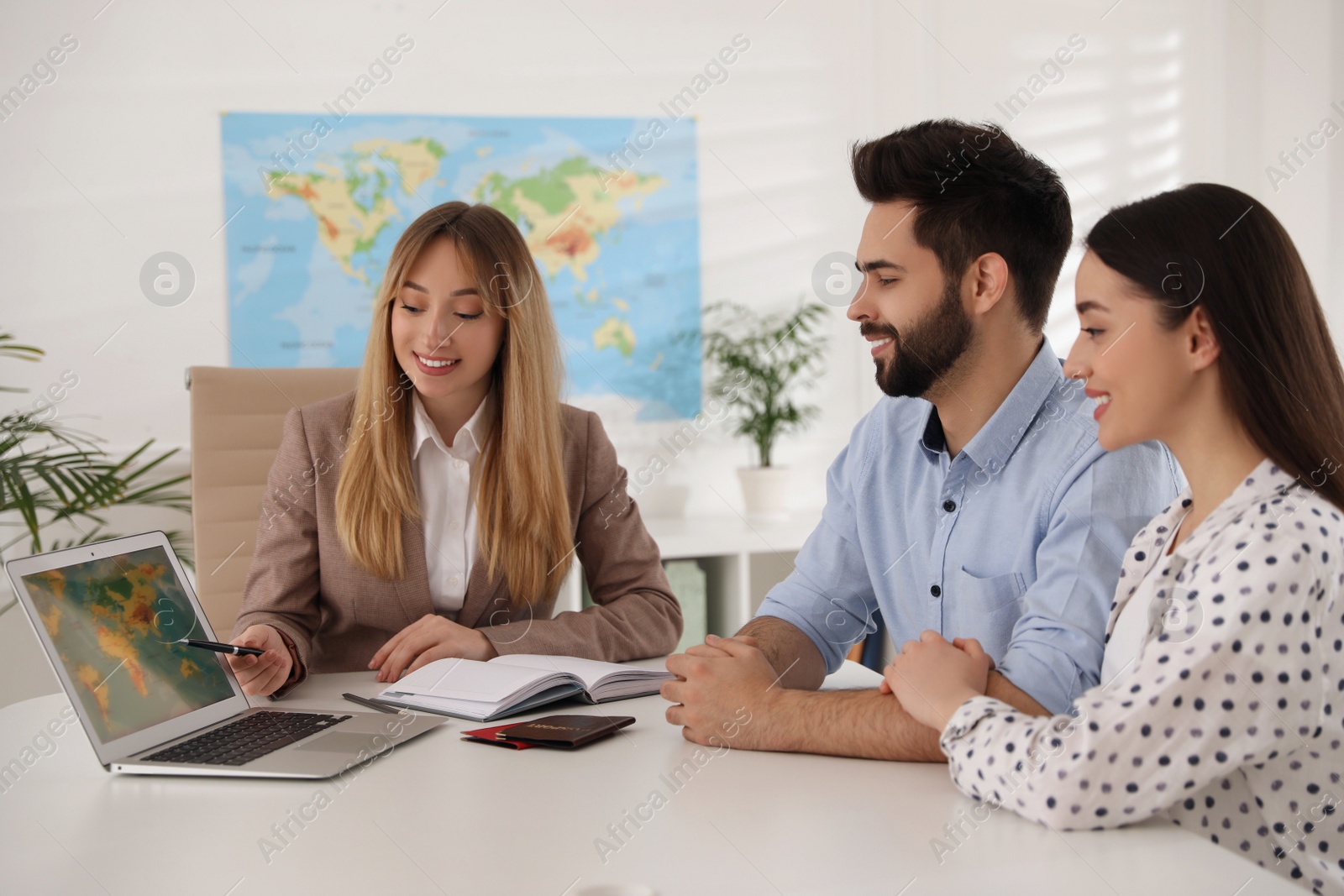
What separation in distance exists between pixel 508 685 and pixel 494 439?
63 centimetres

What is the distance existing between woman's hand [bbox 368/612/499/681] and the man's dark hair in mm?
904

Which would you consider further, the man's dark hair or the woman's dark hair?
the man's dark hair

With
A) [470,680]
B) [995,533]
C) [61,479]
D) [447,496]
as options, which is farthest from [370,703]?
[61,479]

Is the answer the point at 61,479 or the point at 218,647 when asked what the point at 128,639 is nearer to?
the point at 218,647

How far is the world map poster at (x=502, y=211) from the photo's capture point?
3398 mm

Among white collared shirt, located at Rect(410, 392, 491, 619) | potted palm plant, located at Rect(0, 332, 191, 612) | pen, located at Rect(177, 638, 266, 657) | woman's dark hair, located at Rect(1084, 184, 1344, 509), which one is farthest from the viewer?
potted palm plant, located at Rect(0, 332, 191, 612)

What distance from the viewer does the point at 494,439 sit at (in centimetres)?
191

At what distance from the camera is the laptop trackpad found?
1188 millimetres

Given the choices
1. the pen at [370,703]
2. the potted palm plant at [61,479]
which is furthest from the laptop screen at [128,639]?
the potted palm plant at [61,479]

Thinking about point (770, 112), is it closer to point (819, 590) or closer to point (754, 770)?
point (819, 590)

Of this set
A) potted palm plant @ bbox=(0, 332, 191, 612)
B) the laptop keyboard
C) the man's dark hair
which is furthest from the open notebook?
potted palm plant @ bbox=(0, 332, 191, 612)

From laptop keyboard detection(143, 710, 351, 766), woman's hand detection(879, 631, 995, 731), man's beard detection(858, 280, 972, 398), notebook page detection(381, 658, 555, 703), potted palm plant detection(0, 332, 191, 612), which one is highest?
man's beard detection(858, 280, 972, 398)

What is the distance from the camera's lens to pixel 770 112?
12.7 ft

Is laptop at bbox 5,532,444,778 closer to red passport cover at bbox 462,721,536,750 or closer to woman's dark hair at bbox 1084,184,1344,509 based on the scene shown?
red passport cover at bbox 462,721,536,750
